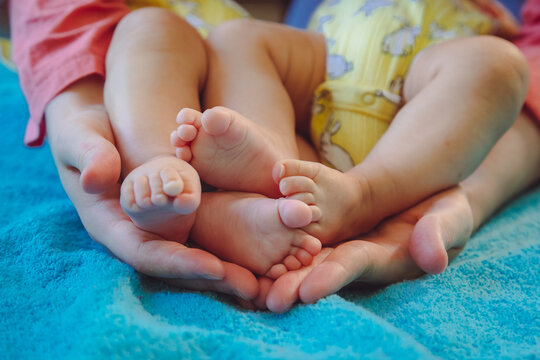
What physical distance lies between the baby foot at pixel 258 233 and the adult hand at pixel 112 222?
23 millimetres

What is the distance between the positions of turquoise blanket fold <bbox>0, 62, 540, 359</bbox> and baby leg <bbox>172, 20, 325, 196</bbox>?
16 centimetres

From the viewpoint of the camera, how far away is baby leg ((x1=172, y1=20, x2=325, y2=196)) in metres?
0.56

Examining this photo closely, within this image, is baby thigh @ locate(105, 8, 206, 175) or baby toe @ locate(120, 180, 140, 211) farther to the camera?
baby thigh @ locate(105, 8, 206, 175)

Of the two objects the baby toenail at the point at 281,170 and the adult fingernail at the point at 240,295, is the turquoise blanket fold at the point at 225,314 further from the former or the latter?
the baby toenail at the point at 281,170

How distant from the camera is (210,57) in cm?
82

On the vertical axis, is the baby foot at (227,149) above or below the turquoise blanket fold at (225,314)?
above

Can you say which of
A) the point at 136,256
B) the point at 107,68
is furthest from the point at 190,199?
the point at 107,68

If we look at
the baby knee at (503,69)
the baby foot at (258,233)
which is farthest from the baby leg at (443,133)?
the baby foot at (258,233)

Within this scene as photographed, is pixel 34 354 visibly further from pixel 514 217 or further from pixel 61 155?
pixel 514 217

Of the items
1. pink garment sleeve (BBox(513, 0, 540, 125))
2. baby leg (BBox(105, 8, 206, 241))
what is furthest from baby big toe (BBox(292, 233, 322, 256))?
pink garment sleeve (BBox(513, 0, 540, 125))

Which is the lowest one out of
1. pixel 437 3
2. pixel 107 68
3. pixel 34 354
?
pixel 34 354

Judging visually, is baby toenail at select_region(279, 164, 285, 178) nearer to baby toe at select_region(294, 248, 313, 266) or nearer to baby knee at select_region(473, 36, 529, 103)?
baby toe at select_region(294, 248, 313, 266)

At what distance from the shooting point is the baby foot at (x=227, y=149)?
0.55 meters

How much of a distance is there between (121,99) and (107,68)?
13 centimetres
